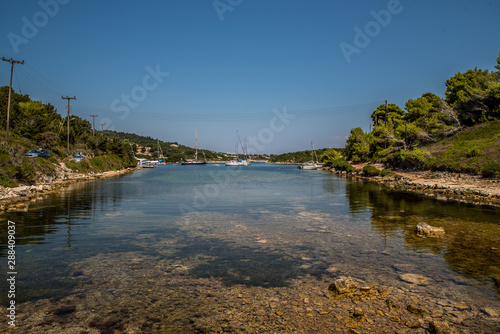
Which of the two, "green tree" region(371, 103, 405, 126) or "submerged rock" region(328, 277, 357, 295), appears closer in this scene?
"submerged rock" region(328, 277, 357, 295)

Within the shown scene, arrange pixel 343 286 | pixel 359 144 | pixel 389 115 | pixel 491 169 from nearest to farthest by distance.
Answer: pixel 343 286
pixel 491 169
pixel 389 115
pixel 359 144

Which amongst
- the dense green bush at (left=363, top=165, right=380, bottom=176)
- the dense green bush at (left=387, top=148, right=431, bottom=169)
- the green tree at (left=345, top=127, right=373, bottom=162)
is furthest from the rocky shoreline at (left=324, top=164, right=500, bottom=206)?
the green tree at (left=345, top=127, right=373, bottom=162)

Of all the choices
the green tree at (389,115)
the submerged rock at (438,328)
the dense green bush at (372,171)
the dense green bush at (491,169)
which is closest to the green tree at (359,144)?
the green tree at (389,115)

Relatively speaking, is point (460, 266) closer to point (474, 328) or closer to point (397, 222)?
point (474, 328)

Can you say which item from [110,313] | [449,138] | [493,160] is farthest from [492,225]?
[449,138]

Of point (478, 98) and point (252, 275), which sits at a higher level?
point (478, 98)

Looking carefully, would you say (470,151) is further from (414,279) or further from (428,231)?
(414,279)

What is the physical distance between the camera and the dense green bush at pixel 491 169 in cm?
2749

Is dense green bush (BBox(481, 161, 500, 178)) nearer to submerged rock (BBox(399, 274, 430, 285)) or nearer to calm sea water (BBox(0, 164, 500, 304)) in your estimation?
calm sea water (BBox(0, 164, 500, 304))

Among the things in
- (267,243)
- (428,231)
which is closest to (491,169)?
(428,231)

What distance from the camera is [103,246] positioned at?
10.6m

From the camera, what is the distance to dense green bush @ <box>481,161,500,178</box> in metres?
27.5

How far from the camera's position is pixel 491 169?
28000 millimetres

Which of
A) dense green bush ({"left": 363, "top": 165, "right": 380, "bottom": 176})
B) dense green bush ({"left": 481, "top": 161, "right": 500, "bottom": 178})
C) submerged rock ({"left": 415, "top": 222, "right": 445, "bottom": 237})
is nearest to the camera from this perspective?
submerged rock ({"left": 415, "top": 222, "right": 445, "bottom": 237})
